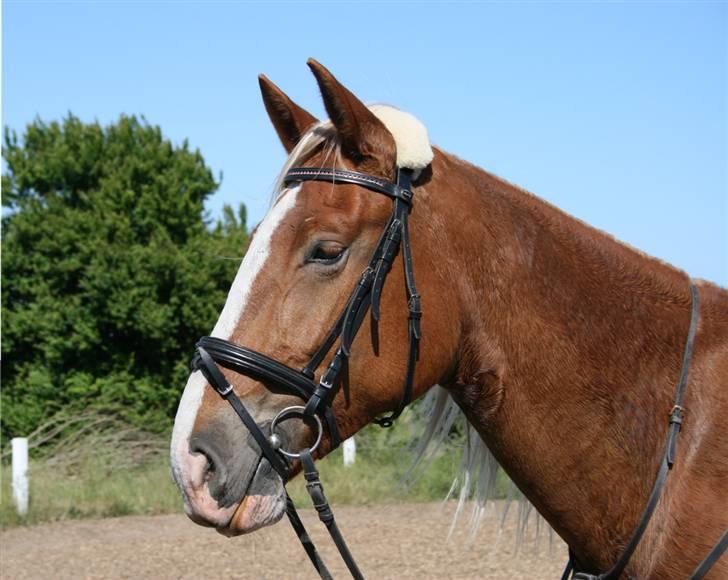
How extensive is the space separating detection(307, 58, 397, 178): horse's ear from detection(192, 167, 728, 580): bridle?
58mm

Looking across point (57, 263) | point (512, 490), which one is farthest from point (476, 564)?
point (57, 263)

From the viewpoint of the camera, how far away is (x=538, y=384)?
8.18 ft

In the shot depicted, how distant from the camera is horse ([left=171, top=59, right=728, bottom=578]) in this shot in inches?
90.0

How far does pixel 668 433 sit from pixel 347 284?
1.04 m

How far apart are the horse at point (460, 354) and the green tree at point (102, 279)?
12237mm

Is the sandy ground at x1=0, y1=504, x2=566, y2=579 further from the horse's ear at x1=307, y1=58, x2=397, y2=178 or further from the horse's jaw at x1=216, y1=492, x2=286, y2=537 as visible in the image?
the horse's ear at x1=307, y1=58, x2=397, y2=178

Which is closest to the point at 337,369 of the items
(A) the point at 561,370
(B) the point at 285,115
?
(A) the point at 561,370

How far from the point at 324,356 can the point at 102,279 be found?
13.2m

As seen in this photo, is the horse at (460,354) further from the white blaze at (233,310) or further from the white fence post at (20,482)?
the white fence post at (20,482)

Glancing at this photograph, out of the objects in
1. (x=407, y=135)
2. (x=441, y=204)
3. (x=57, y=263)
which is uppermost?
(x=407, y=135)

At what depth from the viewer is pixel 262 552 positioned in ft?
27.2

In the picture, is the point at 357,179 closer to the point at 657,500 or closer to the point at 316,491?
the point at 316,491

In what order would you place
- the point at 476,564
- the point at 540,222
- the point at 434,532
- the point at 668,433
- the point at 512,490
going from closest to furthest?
the point at 668,433 → the point at 540,222 → the point at 512,490 → the point at 476,564 → the point at 434,532

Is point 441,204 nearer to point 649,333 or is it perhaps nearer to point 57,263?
point 649,333
